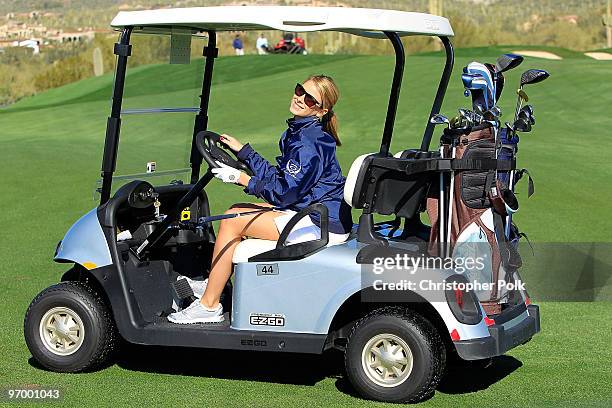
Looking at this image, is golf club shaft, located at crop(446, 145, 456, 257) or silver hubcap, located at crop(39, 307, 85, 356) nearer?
golf club shaft, located at crop(446, 145, 456, 257)

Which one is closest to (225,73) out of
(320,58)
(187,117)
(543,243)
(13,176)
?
(320,58)

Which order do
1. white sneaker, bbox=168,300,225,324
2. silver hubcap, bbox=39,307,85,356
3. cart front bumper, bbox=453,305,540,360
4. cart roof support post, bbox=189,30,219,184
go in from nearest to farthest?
cart front bumper, bbox=453,305,540,360 < white sneaker, bbox=168,300,225,324 < silver hubcap, bbox=39,307,85,356 < cart roof support post, bbox=189,30,219,184

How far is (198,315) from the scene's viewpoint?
5512 mm

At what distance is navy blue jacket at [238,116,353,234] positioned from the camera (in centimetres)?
532

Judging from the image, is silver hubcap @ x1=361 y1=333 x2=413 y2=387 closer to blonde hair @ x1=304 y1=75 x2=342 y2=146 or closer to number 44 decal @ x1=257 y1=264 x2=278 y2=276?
number 44 decal @ x1=257 y1=264 x2=278 y2=276

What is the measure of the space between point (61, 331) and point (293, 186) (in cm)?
131

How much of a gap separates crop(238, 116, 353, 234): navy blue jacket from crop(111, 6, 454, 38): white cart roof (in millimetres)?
493

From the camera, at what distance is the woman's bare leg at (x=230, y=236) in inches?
213

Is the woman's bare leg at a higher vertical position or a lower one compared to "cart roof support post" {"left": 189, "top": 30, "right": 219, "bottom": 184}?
lower

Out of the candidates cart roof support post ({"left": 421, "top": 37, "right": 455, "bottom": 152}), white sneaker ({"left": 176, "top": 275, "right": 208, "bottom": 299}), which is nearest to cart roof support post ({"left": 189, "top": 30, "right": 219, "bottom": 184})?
white sneaker ({"left": 176, "top": 275, "right": 208, "bottom": 299})

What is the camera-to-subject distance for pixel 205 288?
5723mm

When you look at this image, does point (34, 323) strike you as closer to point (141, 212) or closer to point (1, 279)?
point (141, 212)

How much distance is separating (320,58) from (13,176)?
47.9ft

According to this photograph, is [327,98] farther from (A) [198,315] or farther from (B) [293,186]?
(A) [198,315]
